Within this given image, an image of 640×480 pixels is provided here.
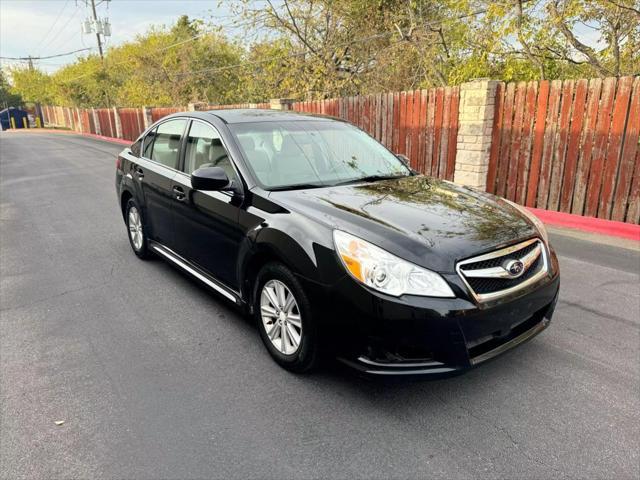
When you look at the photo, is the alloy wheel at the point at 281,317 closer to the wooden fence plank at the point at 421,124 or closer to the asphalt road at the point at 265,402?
the asphalt road at the point at 265,402

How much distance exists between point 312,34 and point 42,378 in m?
17.8

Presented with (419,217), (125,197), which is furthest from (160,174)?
(419,217)

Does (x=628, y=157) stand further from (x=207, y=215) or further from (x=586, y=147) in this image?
(x=207, y=215)

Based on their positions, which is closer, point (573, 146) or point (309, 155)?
point (309, 155)

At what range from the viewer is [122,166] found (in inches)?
227

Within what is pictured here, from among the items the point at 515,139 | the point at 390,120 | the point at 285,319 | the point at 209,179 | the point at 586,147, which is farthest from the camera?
the point at 390,120

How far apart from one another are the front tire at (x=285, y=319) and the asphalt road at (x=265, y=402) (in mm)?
164

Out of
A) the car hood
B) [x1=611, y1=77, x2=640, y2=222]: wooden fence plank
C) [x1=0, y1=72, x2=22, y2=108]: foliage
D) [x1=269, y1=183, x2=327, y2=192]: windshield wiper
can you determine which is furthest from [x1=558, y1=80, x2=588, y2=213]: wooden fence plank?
[x1=0, y1=72, x2=22, y2=108]: foliage

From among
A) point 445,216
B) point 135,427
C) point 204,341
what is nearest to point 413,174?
point 445,216

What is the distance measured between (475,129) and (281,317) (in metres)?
6.62

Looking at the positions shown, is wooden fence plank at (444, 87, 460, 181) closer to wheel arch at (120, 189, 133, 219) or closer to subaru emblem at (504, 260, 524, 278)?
wheel arch at (120, 189, 133, 219)

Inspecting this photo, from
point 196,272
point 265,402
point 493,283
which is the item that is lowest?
point 265,402

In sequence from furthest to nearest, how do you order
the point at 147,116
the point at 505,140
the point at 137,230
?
the point at 147,116, the point at 505,140, the point at 137,230

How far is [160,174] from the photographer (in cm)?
465
